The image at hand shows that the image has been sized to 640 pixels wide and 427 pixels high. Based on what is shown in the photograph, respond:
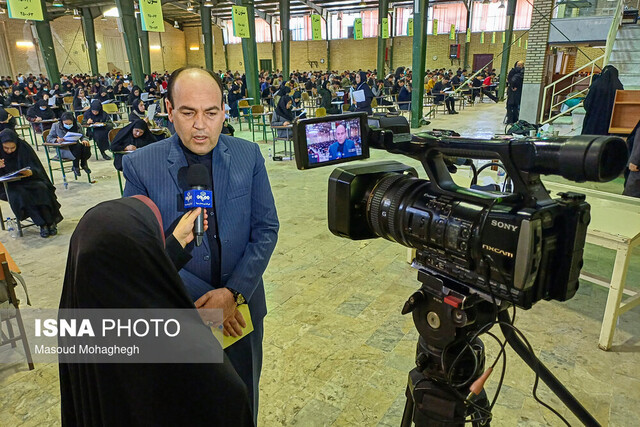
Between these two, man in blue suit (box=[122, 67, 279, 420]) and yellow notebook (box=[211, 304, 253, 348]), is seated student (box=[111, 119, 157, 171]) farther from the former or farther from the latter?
yellow notebook (box=[211, 304, 253, 348])

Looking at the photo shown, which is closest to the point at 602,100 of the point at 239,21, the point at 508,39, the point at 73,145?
the point at 239,21

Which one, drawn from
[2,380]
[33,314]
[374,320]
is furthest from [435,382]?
[33,314]

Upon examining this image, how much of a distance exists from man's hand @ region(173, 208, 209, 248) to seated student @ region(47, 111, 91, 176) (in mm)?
6254

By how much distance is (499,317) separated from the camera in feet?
3.66

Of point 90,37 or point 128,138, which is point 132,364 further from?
point 90,37

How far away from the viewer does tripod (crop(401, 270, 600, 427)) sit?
41.0 inches

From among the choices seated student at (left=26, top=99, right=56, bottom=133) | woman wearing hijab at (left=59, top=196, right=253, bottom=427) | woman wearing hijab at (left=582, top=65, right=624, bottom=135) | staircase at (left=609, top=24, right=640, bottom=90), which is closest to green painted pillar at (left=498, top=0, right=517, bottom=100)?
staircase at (left=609, top=24, right=640, bottom=90)

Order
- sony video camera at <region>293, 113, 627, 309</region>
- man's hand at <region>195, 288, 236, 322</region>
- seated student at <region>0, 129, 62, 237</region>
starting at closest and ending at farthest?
sony video camera at <region>293, 113, 627, 309</region> → man's hand at <region>195, 288, 236, 322</region> → seated student at <region>0, 129, 62, 237</region>

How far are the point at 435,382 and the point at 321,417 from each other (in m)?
1.08

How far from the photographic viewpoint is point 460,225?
3.06 ft

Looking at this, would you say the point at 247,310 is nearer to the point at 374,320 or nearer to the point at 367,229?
the point at 367,229

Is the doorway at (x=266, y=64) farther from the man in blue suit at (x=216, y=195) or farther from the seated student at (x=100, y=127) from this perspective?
the man in blue suit at (x=216, y=195)

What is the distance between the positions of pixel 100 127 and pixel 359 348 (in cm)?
766

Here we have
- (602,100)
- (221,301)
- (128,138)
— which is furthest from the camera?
(602,100)
